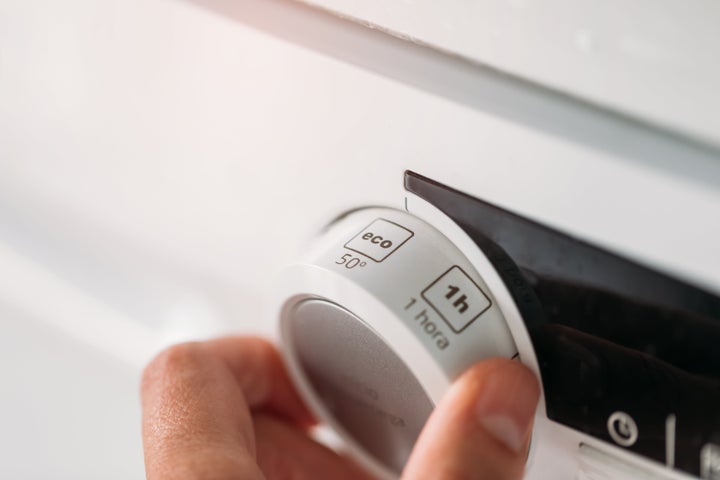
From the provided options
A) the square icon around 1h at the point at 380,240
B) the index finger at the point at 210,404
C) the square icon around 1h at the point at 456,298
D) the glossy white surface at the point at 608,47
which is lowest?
the index finger at the point at 210,404

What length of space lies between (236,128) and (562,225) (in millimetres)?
148

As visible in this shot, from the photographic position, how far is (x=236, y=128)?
354mm

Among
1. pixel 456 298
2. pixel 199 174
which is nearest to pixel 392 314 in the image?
pixel 456 298

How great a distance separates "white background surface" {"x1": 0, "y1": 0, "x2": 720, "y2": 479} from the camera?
265mm

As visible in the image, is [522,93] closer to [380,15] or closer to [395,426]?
[380,15]

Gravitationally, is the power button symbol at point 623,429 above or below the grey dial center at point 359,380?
above

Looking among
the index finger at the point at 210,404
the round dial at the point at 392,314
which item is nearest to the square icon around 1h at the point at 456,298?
the round dial at the point at 392,314

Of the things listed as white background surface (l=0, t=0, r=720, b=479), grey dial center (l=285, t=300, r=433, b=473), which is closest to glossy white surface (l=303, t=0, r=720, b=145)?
white background surface (l=0, t=0, r=720, b=479)

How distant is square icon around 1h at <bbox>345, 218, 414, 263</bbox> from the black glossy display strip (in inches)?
0.8

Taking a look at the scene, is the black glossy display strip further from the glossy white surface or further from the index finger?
the index finger

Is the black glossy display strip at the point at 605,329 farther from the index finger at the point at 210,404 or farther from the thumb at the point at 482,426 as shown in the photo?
the index finger at the point at 210,404

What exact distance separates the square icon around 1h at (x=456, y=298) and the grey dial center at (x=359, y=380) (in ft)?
0.10

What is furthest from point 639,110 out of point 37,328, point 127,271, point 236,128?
point 37,328

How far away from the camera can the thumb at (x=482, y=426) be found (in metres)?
0.30
